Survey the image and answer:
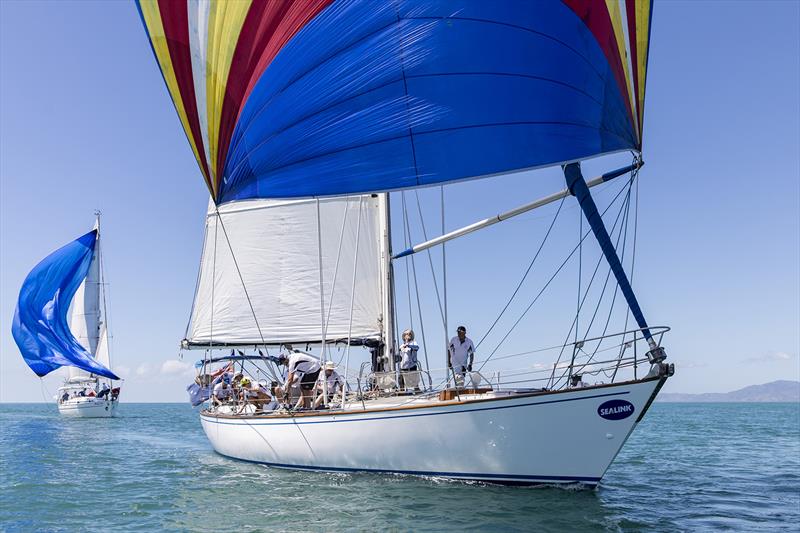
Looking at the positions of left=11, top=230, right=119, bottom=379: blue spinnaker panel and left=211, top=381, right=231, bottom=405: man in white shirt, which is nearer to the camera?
left=211, top=381, right=231, bottom=405: man in white shirt

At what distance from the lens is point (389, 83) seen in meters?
7.53

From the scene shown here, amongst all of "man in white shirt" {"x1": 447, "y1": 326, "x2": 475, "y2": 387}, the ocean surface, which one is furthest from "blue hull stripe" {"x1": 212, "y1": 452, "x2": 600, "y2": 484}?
"man in white shirt" {"x1": 447, "y1": 326, "x2": 475, "y2": 387}

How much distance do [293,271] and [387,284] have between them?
13.2ft

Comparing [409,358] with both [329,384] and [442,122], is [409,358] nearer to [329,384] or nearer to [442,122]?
[329,384]

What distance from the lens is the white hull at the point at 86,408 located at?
4003 cm

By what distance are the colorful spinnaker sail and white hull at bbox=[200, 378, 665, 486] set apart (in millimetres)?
3507

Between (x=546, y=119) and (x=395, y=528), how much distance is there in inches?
218

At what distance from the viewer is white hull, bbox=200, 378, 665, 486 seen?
8617 mm

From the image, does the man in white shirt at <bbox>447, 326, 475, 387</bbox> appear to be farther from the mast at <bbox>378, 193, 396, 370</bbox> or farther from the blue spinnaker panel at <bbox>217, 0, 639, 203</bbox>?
the blue spinnaker panel at <bbox>217, 0, 639, 203</bbox>

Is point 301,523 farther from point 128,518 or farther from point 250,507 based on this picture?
point 128,518

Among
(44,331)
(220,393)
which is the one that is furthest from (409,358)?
(44,331)

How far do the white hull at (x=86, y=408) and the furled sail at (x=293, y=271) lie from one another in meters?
27.8

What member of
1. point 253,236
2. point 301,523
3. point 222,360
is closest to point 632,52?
point 301,523

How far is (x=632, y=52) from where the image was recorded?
8.82 m
